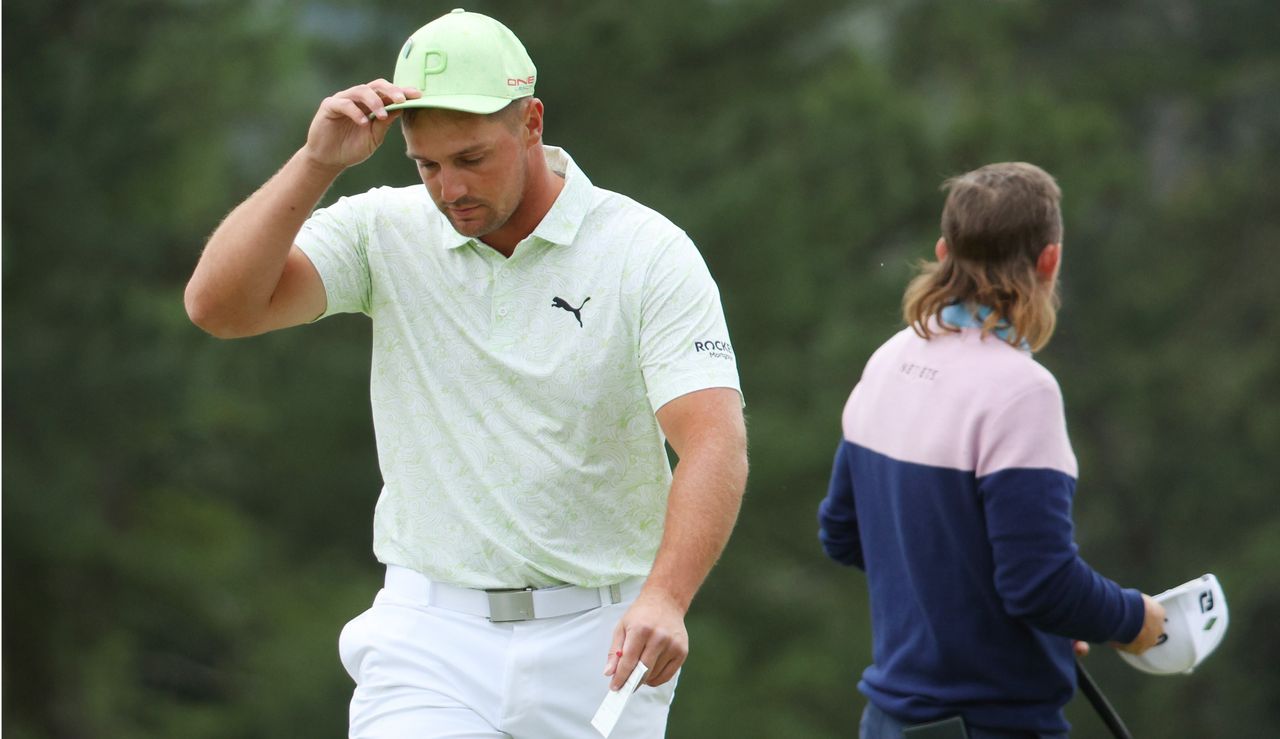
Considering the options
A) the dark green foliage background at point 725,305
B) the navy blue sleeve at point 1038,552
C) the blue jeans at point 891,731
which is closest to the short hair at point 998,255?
the navy blue sleeve at point 1038,552

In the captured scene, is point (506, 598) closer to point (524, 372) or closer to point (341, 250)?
point (524, 372)

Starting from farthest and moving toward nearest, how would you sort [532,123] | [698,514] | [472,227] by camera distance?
[532,123]
[472,227]
[698,514]

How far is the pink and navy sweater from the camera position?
10.8 feet

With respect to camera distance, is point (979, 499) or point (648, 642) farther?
point (979, 499)

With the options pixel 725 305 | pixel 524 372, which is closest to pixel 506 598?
pixel 524 372

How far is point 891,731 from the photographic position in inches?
139

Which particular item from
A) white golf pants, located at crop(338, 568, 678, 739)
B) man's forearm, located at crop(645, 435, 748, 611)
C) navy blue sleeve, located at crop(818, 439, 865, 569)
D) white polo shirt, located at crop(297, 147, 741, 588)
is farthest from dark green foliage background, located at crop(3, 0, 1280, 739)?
man's forearm, located at crop(645, 435, 748, 611)

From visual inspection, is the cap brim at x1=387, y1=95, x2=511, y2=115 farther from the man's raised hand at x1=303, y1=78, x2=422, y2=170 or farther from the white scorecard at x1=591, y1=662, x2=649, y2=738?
the white scorecard at x1=591, y1=662, x2=649, y2=738

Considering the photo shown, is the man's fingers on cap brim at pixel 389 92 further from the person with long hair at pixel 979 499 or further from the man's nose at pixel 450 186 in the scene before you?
the person with long hair at pixel 979 499

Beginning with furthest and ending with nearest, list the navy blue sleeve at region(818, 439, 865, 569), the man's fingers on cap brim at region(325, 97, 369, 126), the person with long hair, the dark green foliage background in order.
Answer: the dark green foliage background, the navy blue sleeve at region(818, 439, 865, 569), the person with long hair, the man's fingers on cap brim at region(325, 97, 369, 126)

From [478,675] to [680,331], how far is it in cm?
72

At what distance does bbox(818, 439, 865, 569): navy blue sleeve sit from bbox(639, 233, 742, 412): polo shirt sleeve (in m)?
0.47

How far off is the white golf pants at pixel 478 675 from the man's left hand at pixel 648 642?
49 cm

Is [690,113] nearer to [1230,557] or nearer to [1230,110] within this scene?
[1230,110]
